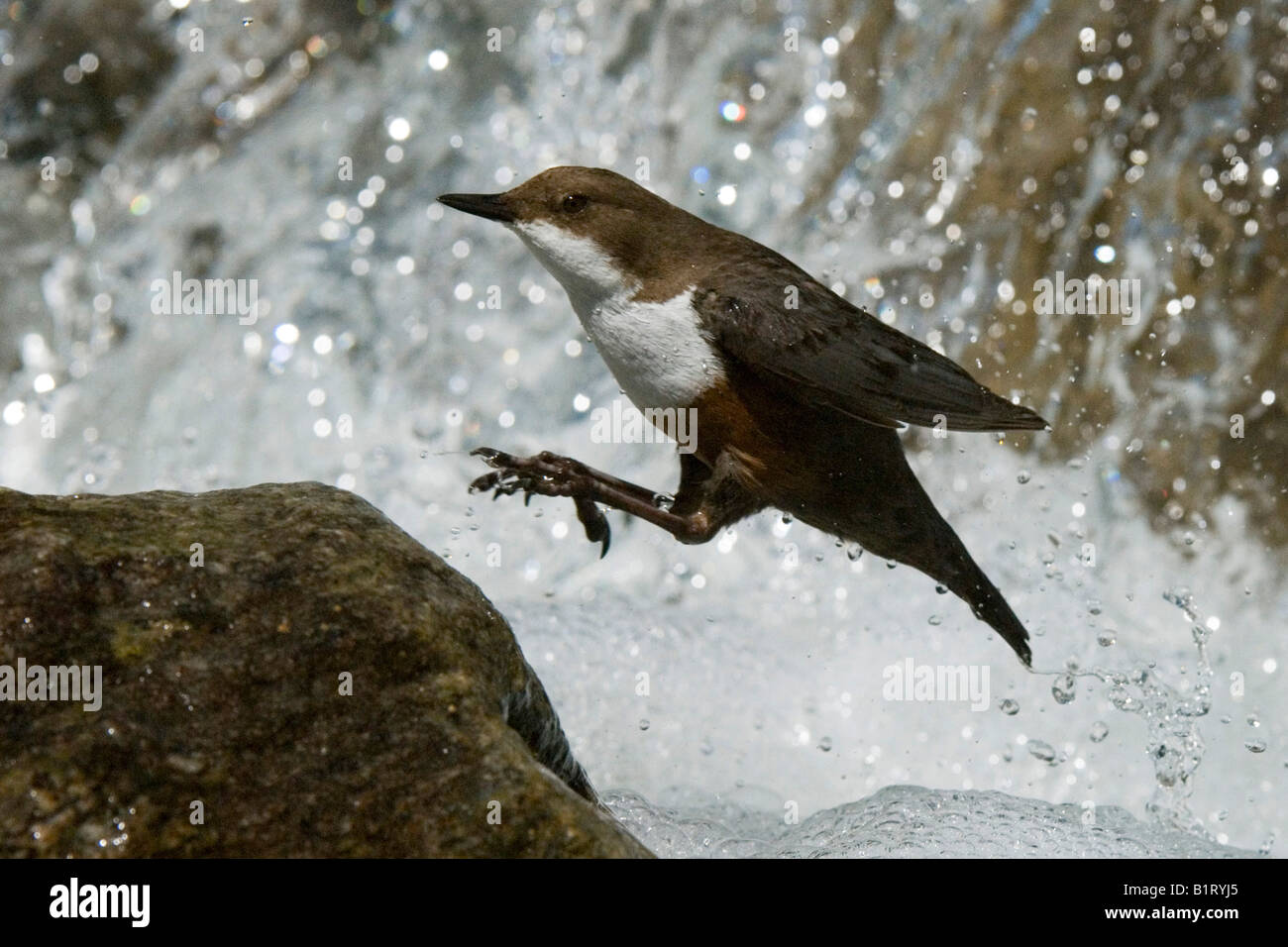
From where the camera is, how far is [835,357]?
3.81m

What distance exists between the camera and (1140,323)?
671 cm

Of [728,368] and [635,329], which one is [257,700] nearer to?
[635,329]

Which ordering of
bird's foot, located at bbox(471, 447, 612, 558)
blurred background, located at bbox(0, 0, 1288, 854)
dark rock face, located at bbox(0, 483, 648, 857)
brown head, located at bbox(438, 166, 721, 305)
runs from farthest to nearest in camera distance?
1. blurred background, located at bbox(0, 0, 1288, 854)
2. brown head, located at bbox(438, 166, 721, 305)
3. bird's foot, located at bbox(471, 447, 612, 558)
4. dark rock face, located at bbox(0, 483, 648, 857)

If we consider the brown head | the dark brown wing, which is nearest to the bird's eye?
the brown head

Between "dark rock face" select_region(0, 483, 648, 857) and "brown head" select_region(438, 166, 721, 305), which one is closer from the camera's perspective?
"dark rock face" select_region(0, 483, 648, 857)

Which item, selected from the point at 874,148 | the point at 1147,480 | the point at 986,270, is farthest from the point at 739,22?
the point at 1147,480

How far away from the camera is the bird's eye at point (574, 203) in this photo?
3.83 meters

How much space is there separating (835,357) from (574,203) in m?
0.84

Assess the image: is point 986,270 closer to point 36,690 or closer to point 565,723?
point 565,723

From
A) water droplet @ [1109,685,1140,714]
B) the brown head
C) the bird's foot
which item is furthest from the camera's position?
water droplet @ [1109,685,1140,714]

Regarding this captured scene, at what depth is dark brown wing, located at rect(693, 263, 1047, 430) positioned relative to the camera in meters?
3.73

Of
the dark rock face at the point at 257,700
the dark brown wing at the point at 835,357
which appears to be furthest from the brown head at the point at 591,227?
the dark rock face at the point at 257,700

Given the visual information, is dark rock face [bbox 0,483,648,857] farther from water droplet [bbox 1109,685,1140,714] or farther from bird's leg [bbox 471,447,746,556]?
water droplet [bbox 1109,685,1140,714]

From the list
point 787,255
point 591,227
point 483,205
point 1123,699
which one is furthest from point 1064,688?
point 483,205
